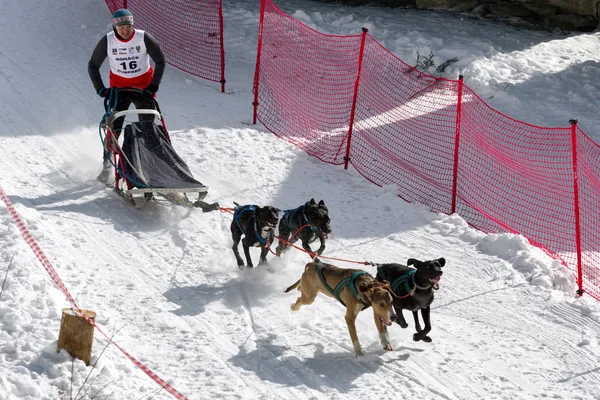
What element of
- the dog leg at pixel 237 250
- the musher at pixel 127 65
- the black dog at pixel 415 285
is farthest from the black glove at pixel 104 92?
the black dog at pixel 415 285

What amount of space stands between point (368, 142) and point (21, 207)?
479 centimetres

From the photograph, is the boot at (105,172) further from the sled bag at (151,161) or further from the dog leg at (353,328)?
the dog leg at (353,328)

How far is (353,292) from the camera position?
6.48 m

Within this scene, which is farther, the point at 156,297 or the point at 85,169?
the point at 85,169

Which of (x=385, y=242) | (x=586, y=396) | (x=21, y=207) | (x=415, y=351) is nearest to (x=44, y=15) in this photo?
(x=21, y=207)

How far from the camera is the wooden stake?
5555 millimetres

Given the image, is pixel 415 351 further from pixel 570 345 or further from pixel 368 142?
pixel 368 142

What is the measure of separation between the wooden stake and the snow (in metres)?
0.07

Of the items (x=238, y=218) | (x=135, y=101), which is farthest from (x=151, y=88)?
(x=238, y=218)

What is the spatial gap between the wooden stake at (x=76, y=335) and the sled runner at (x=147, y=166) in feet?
9.53

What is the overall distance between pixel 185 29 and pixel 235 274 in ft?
22.6

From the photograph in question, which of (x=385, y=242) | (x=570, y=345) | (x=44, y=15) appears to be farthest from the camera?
(x=44, y=15)

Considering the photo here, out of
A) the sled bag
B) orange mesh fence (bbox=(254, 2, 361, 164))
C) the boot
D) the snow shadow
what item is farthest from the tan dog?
orange mesh fence (bbox=(254, 2, 361, 164))

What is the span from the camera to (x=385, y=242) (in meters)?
8.86
